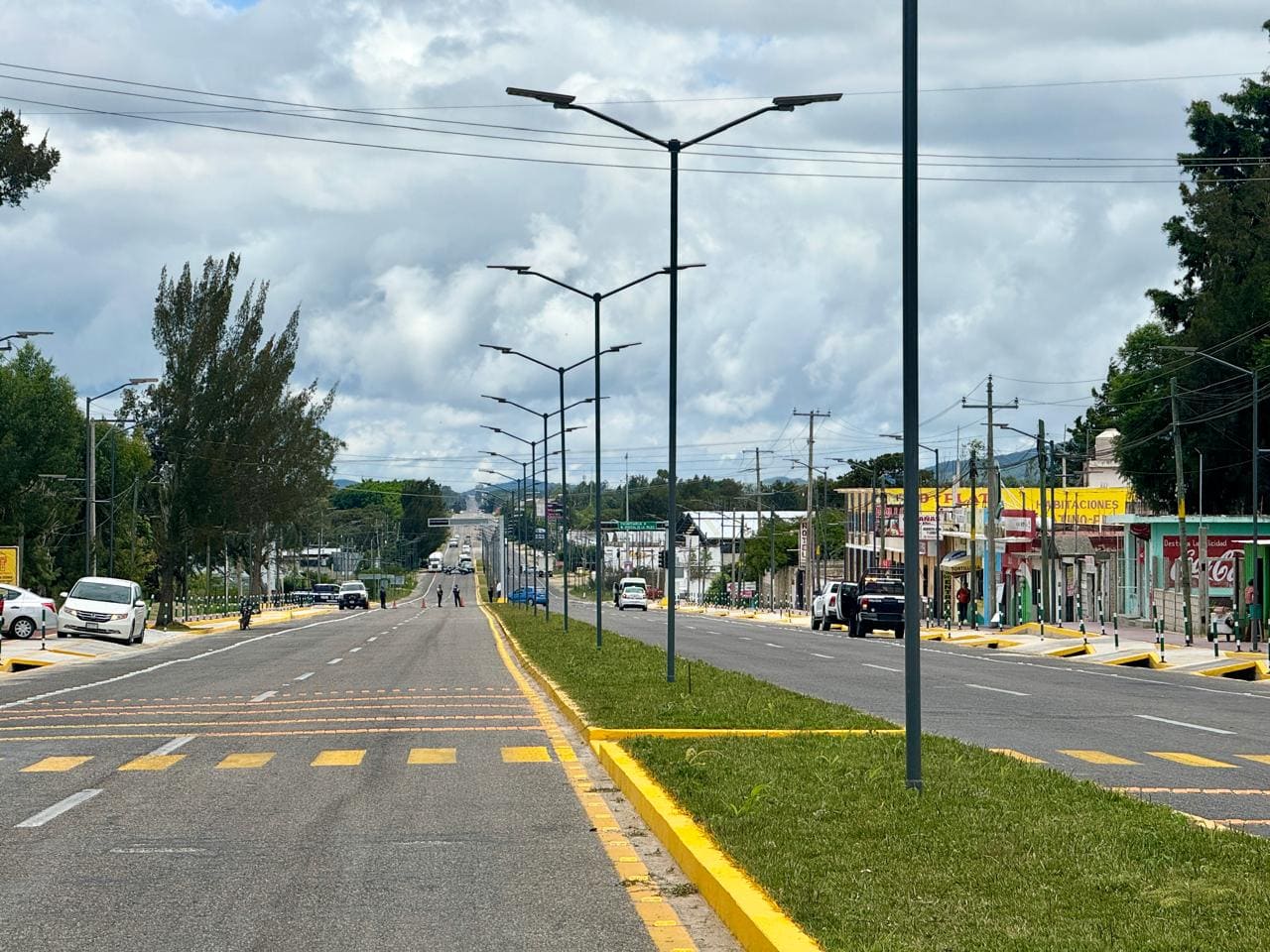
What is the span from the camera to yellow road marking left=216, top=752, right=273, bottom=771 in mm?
17025

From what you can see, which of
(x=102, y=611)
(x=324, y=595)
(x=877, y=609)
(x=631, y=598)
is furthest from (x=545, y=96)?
(x=324, y=595)

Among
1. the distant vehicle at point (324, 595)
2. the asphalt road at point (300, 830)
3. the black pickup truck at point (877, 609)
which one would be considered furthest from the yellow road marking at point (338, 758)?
the distant vehicle at point (324, 595)

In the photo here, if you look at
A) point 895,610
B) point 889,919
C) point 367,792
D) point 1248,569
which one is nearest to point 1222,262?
point 1248,569

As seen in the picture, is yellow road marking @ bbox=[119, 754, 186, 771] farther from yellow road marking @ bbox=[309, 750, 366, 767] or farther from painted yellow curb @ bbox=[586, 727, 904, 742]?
painted yellow curb @ bbox=[586, 727, 904, 742]

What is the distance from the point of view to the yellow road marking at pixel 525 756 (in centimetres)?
1750

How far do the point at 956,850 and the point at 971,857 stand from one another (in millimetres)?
216

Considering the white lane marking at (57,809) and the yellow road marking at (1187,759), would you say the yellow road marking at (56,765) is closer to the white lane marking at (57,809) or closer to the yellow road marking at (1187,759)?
the white lane marking at (57,809)

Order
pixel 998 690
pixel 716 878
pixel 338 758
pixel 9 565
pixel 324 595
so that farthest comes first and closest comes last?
pixel 324 595 < pixel 9 565 < pixel 998 690 < pixel 338 758 < pixel 716 878

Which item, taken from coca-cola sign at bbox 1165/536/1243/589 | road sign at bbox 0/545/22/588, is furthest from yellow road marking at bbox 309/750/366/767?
coca-cola sign at bbox 1165/536/1243/589

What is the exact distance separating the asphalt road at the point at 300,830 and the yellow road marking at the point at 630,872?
8 centimetres

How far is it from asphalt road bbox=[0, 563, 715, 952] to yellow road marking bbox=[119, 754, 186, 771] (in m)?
0.08

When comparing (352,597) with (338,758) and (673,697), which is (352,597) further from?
(338,758)

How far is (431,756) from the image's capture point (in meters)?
18.0

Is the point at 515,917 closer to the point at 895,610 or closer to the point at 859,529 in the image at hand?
the point at 895,610
